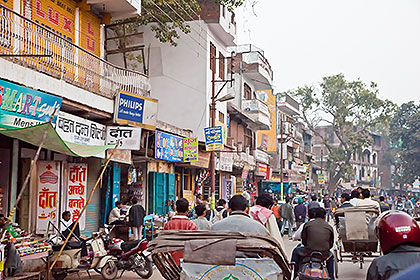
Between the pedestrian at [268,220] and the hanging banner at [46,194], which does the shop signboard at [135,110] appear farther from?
the pedestrian at [268,220]

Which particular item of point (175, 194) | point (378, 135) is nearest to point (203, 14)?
point (175, 194)

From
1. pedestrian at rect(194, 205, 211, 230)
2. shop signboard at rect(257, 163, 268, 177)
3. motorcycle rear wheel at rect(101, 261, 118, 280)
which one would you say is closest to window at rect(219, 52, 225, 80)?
shop signboard at rect(257, 163, 268, 177)

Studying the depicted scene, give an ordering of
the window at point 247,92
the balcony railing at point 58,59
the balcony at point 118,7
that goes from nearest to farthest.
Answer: the balcony railing at point 58,59, the balcony at point 118,7, the window at point 247,92

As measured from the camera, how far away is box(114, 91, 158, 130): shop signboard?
49.8 feet

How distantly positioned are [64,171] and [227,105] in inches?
667

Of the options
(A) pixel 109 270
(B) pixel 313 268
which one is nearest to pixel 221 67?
(A) pixel 109 270

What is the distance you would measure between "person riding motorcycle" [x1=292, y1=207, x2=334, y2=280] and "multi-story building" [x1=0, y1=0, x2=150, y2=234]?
14.7 feet

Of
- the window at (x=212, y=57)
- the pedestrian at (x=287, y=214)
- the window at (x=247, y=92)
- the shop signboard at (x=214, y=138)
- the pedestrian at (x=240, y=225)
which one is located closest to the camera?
the pedestrian at (x=240, y=225)

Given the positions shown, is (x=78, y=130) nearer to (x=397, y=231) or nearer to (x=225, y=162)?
(x=397, y=231)

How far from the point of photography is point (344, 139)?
57750 millimetres

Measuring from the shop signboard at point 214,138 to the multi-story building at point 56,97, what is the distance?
5232 millimetres

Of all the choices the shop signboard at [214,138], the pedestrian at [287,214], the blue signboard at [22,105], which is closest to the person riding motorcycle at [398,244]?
the blue signboard at [22,105]

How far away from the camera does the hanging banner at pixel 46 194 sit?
13.1 meters

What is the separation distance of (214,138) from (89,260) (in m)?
11.7
